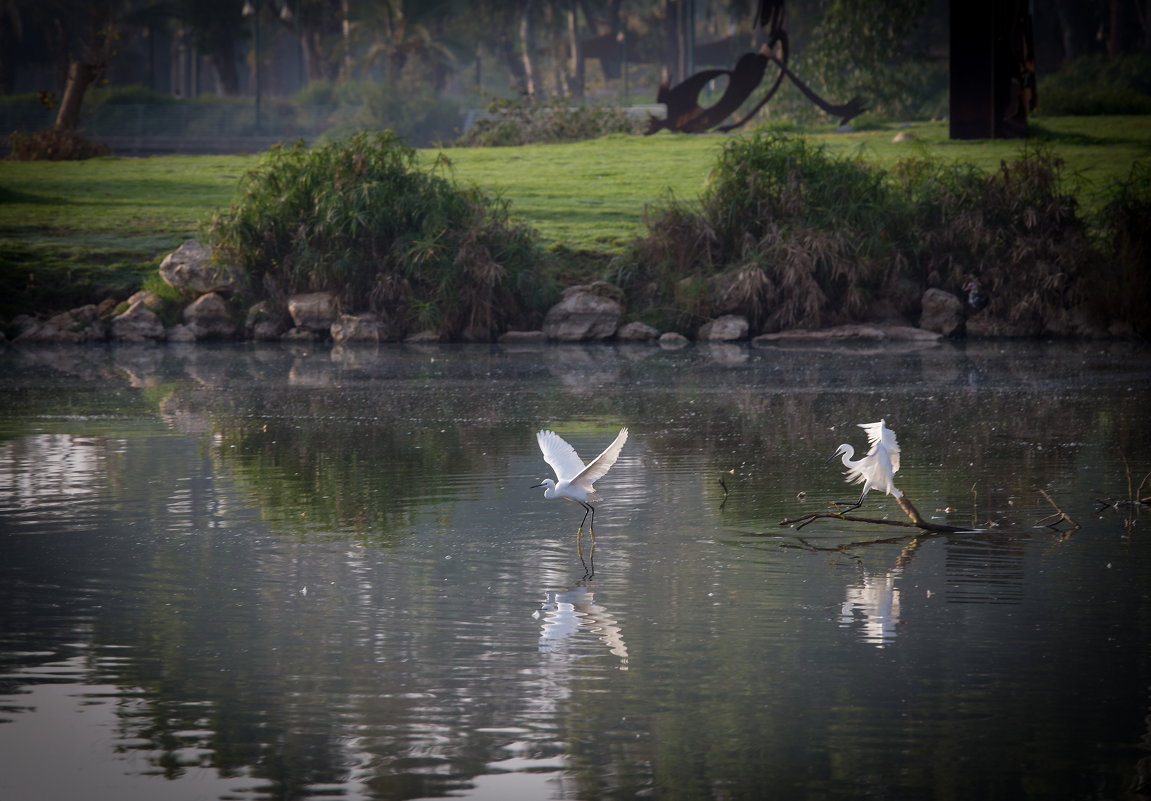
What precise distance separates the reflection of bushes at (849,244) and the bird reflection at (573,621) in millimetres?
16798

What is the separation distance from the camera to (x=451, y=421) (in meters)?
16.1

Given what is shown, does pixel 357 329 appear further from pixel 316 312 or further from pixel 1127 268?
pixel 1127 268

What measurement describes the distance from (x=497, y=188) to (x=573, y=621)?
20.8 metres

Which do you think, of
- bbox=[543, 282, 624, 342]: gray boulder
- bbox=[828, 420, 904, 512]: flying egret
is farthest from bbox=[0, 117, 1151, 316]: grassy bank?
bbox=[828, 420, 904, 512]: flying egret

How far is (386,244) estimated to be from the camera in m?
26.2

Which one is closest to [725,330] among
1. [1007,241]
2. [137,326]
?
[1007,241]

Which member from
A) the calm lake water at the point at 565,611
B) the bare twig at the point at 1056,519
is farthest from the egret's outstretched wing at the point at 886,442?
the bare twig at the point at 1056,519

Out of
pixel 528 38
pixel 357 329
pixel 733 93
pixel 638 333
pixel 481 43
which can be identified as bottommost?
pixel 638 333

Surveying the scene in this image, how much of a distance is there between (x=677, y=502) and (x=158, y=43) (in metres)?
71.8

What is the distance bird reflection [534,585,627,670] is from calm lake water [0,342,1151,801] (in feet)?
0.08

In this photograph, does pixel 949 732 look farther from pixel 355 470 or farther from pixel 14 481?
pixel 14 481

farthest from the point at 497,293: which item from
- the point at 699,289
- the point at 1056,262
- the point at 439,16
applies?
the point at 439,16

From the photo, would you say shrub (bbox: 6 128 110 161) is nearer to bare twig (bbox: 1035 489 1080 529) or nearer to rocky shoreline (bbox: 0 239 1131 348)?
rocky shoreline (bbox: 0 239 1131 348)

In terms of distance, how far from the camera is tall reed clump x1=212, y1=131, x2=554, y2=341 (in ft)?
83.7
